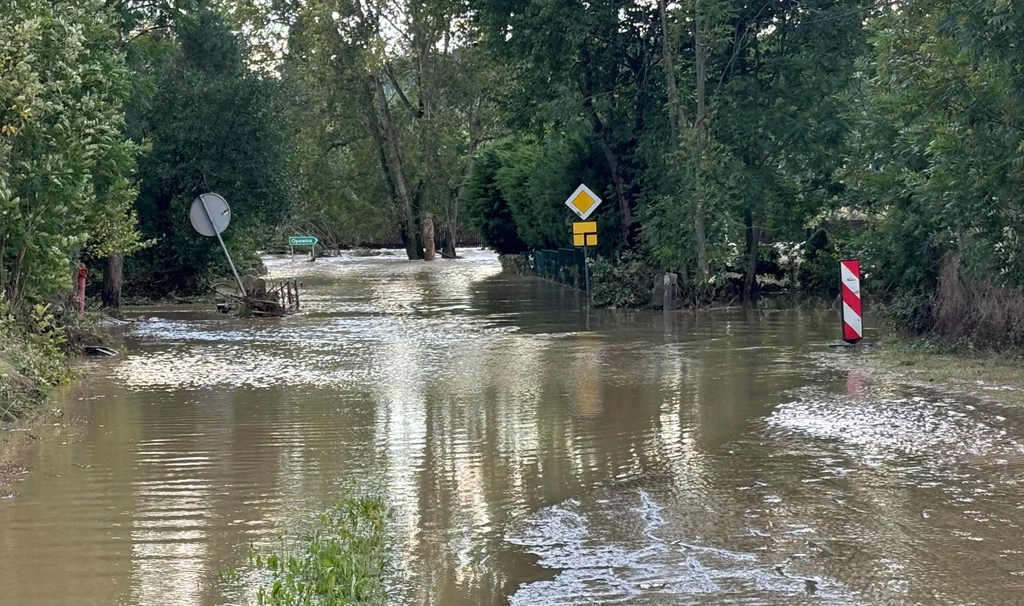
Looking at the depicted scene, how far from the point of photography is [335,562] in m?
5.97

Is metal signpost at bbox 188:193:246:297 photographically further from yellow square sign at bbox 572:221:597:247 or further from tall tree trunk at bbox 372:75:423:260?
tall tree trunk at bbox 372:75:423:260

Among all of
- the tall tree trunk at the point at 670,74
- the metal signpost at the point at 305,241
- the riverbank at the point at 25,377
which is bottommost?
the riverbank at the point at 25,377

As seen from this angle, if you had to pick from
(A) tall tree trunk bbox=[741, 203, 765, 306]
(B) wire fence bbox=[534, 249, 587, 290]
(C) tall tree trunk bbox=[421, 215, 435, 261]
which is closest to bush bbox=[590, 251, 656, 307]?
(A) tall tree trunk bbox=[741, 203, 765, 306]

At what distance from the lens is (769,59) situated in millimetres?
24062

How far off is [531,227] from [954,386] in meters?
28.7

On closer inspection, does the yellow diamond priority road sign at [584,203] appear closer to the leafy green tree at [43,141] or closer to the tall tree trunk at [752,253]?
the tall tree trunk at [752,253]

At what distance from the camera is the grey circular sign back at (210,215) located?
84.2 ft

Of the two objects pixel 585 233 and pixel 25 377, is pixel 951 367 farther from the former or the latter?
pixel 585 233

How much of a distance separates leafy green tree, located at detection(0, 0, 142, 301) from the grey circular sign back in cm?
895

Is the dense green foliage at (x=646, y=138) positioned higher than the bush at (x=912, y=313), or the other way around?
the dense green foliage at (x=646, y=138)

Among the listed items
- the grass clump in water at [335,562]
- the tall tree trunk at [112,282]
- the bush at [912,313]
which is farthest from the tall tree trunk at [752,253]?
the grass clump in water at [335,562]

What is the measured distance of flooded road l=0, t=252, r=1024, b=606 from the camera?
6.30 m

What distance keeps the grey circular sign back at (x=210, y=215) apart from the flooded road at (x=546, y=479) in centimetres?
933

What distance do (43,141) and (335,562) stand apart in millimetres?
9915
